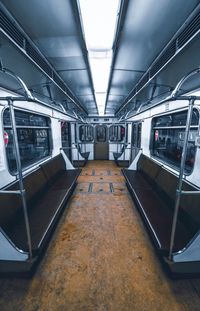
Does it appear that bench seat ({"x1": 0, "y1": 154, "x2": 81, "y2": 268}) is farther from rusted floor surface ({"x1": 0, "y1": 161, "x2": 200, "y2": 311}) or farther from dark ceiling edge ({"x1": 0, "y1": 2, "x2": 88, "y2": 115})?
dark ceiling edge ({"x1": 0, "y1": 2, "x2": 88, "y2": 115})

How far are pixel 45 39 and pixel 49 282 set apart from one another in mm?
2497

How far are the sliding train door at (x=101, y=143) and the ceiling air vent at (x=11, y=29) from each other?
6026mm

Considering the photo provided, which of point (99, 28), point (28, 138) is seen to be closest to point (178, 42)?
point (99, 28)

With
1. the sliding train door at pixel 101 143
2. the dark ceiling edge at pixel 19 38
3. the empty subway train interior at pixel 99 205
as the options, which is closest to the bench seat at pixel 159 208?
the empty subway train interior at pixel 99 205

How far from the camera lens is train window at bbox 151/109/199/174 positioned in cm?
213

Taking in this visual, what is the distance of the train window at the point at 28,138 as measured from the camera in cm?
205

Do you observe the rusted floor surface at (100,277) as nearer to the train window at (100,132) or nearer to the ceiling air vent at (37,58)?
the ceiling air vent at (37,58)

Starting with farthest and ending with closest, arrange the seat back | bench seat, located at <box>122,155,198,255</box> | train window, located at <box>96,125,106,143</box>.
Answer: train window, located at <box>96,125,106,143</box> → the seat back → bench seat, located at <box>122,155,198,255</box>

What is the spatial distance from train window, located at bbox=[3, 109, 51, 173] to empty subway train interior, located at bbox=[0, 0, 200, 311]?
0.04m

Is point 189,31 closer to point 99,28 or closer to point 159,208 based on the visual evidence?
point 99,28

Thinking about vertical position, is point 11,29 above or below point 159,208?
above

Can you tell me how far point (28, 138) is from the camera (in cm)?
302

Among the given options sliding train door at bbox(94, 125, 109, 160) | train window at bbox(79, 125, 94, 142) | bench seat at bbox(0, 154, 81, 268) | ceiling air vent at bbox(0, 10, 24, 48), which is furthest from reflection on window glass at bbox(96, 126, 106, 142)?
ceiling air vent at bbox(0, 10, 24, 48)

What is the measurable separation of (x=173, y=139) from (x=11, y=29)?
305cm
